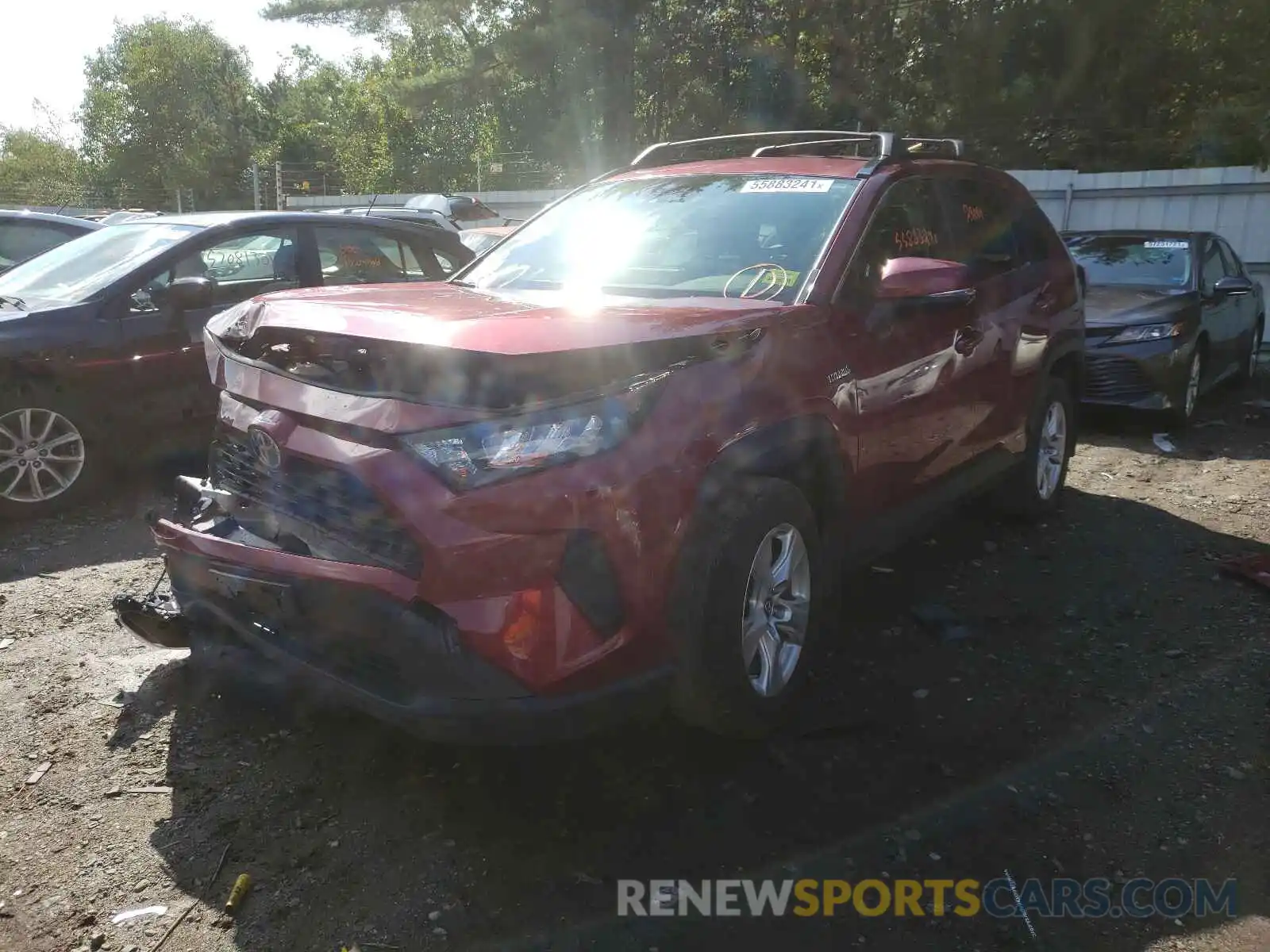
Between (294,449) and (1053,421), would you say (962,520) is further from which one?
(294,449)

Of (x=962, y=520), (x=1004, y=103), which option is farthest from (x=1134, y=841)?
(x=1004, y=103)

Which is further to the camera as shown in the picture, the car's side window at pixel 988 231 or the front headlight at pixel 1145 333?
the front headlight at pixel 1145 333

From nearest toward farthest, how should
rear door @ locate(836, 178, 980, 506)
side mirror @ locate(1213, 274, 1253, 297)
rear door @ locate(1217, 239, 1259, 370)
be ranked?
rear door @ locate(836, 178, 980, 506), side mirror @ locate(1213, 274, 1253, 297), rear door @ locate(1217, 239, 1259, 370)

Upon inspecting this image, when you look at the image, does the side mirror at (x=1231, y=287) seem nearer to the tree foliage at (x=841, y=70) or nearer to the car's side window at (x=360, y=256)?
the tree foliage at (x=841, y=70)

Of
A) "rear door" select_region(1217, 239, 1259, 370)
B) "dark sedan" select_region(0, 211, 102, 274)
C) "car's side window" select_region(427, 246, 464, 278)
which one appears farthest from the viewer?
→ "rear door" select_region(1217, 239, 1259, 370)

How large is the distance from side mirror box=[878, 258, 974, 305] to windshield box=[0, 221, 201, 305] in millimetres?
4415

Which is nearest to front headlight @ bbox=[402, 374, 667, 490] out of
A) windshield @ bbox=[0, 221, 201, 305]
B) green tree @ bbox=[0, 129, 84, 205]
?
windshield @ bbox=[0, 221, 201, 305]

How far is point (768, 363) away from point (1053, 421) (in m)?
3.15

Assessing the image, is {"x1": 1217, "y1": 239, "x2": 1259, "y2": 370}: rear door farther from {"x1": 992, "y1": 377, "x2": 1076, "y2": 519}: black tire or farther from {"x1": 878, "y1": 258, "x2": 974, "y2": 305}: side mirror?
{"x1": 878, "y1": 258, "x2": 974, "y2": 305}: side mirror

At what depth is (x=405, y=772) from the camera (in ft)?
9.94

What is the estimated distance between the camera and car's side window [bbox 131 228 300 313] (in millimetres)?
5781

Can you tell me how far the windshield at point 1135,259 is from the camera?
838cm

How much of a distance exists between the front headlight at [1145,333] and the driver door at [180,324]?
6.01m

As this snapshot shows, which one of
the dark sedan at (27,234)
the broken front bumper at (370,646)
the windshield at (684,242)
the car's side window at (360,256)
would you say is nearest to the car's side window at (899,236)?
the windshield at (684,242)
